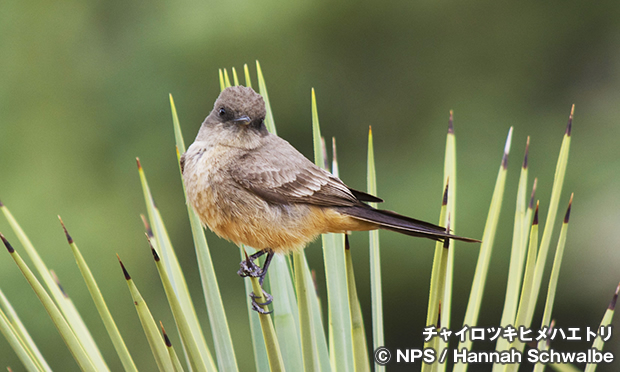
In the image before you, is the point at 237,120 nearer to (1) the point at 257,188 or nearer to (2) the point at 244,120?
(2) the point at 244,120

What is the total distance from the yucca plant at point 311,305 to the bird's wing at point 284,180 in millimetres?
112

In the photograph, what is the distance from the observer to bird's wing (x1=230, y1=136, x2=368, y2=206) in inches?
51.9

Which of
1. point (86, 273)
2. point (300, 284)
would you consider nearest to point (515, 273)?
point (300, 284)

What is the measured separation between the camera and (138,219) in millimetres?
3836

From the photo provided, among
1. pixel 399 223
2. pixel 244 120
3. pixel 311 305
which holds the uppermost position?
pixel 244 120

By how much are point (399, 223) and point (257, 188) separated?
0.36 m

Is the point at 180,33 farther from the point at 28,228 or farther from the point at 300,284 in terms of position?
the point at 300,284

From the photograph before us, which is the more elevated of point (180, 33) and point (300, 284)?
point (180, 33)

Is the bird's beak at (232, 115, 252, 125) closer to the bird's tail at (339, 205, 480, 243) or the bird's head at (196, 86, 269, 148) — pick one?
the bird's head at (196, 86, 269, 148)

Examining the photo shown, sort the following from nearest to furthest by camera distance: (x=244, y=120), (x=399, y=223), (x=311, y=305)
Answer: (x=399, y=223) → (x=244, y=120) → (x=311, y=305)

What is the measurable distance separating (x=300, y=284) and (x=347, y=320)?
435 millimetres

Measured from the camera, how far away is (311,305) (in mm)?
1452

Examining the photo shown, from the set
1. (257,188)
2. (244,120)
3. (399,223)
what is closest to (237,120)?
(244,120)

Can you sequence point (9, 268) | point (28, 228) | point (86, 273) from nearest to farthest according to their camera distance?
point (86, 273)
point (9, 268)
point (28, 228)
